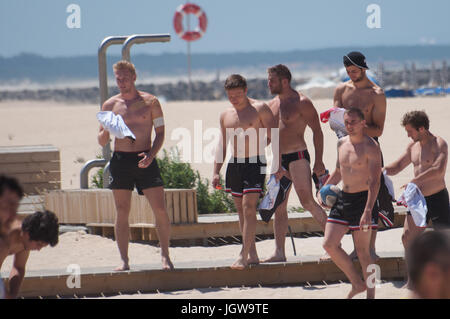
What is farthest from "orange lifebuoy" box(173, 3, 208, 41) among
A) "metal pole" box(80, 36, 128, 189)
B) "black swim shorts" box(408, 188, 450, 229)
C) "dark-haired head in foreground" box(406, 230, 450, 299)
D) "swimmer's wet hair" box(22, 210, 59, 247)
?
"dark-haired head in foreground" box(406, 230, 450, 299)

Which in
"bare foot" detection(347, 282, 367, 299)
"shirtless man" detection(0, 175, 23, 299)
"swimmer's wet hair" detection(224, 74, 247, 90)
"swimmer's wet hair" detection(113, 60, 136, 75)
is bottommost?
"bare foot" detection(347, 282, 367, 299)

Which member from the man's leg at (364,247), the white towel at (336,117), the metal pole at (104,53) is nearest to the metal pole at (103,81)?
the metal pole at (104,53)

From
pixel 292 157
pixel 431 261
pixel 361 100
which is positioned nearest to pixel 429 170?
pixel 361 100

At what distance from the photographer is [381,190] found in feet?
19.2

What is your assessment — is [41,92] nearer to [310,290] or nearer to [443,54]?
[310,290]

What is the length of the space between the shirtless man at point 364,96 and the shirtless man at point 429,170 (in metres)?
0.34

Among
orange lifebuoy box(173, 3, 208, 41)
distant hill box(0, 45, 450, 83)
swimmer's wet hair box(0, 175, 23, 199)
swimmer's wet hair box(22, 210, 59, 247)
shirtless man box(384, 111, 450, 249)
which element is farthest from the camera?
distant hill box(0, 45, 450, 83)

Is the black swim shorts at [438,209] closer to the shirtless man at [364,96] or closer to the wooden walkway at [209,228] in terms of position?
the shirtless man at [364,96]

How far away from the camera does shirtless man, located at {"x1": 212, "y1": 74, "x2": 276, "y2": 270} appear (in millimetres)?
6230

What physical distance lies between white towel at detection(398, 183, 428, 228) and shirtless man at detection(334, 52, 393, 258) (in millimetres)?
507

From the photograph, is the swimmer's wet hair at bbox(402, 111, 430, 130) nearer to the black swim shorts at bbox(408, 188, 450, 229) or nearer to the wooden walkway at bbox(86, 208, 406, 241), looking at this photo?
the black swim shorts at bbox(408, 188, 450, 229)

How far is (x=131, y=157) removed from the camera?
20.7 ft
